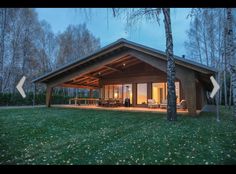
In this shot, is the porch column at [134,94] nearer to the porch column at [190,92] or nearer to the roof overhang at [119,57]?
the roof overhang at [119,57]

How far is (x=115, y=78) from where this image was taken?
18.6 meters

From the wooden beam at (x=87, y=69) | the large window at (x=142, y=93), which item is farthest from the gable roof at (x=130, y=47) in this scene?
the large window at (x=142, y=93)

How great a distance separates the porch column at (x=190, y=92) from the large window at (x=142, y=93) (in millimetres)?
6675

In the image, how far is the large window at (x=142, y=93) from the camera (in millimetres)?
17062

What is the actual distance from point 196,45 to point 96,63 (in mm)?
17371

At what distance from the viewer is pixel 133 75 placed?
684 inches

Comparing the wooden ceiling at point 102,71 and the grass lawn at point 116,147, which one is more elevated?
the wooden ceiling at point 102,71

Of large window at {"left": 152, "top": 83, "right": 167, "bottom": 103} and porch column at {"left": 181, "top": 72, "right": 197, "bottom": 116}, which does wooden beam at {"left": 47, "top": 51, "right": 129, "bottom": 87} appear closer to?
porch column at {"left": 181, "top": 72, "right": 197, "bottom": 116}

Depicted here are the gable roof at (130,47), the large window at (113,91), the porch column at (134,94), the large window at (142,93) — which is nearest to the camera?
the gable roof at (130,47)

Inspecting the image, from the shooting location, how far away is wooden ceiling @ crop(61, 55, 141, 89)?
15150 mm

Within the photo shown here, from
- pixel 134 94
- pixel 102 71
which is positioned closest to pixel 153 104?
pixel 134 94

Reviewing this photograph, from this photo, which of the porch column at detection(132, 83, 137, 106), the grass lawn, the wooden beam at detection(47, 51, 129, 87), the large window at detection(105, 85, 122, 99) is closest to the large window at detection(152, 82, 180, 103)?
the porch column at detection(132, 83, 137, 106)

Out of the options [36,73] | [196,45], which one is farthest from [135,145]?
[36,73]

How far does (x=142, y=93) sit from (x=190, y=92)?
7.22 metres
